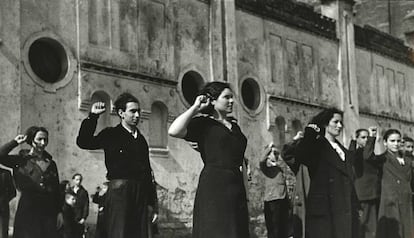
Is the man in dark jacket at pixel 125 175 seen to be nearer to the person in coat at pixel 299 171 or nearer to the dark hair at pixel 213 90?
the dark hair at pixel 213 90

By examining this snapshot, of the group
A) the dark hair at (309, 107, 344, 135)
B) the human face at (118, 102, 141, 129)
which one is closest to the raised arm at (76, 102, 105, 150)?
the human face at (118, 102, 141, 129)

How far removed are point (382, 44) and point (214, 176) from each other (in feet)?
69.8

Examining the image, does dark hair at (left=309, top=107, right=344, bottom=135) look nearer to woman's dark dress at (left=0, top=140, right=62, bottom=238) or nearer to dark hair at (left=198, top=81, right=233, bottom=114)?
dark hair at (left=198, top=81, right=233, bottom=114)

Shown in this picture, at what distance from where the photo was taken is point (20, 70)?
13.0m

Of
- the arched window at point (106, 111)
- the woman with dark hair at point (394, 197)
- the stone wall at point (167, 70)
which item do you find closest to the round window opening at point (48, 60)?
the stone wall at point (167, 70)

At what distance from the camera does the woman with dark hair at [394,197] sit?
1055 centimetres

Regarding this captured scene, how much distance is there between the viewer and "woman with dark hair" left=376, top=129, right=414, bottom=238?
416 inches

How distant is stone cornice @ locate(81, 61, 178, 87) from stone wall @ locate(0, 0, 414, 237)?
2cm

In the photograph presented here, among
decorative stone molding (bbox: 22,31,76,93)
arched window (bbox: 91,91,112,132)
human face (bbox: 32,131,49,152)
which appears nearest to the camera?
human face (bbox: 32,131,49,152)

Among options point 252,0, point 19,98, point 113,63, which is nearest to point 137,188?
point 19,98

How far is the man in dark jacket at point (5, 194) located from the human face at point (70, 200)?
1682mm

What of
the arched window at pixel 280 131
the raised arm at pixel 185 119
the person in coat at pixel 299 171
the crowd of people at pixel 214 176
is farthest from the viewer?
the arched window at pixel 280 131

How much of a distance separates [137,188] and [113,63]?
26.1 ft

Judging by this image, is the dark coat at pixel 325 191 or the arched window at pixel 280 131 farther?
the arched window at pixel 280 131
